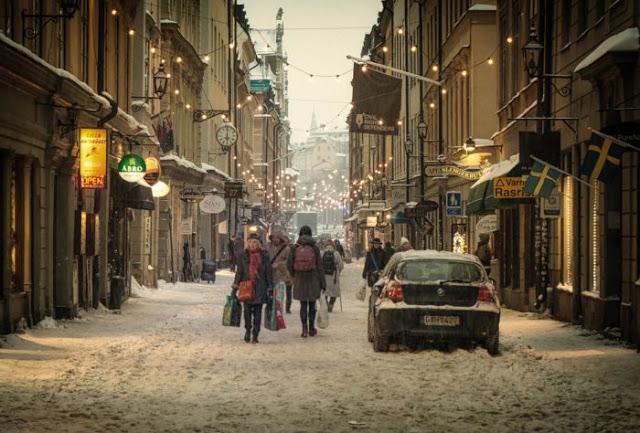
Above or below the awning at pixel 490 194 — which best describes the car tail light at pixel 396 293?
below

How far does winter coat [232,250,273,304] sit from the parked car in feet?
8.93

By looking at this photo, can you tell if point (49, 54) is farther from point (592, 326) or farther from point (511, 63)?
point (511, 63)

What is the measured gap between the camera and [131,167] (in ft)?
89.0

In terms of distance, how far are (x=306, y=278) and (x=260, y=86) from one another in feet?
271

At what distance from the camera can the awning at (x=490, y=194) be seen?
25531 mm

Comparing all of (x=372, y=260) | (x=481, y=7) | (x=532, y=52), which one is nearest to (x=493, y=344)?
(x=532, y=52)

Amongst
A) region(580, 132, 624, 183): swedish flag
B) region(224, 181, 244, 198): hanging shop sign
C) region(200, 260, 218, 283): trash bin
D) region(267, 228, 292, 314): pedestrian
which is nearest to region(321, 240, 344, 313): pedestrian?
region(267, 228, 292, 314): pedestrian

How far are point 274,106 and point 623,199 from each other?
10176cm

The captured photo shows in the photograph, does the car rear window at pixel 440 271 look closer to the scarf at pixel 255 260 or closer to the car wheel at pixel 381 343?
the car wheel at pixel 381 343

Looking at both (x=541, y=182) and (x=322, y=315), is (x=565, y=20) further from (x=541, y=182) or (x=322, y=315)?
(x=322, y=315)

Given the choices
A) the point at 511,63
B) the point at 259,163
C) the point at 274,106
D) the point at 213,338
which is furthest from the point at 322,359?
the point at 274,106

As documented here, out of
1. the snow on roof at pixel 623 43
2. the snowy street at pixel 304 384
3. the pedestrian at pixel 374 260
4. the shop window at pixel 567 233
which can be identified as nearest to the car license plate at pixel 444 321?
the snowy street at pixel 304 384

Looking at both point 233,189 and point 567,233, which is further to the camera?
point 233,189

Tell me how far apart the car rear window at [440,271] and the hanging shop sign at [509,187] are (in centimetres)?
885
